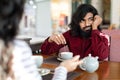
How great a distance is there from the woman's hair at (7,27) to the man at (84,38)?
132 cm

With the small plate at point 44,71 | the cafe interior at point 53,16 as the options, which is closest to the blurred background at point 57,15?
the cafe interior at point 53,16

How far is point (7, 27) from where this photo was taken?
24.8 inches

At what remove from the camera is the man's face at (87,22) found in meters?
2.07

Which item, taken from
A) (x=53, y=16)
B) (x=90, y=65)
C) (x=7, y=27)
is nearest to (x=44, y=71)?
(x=90, y=65)

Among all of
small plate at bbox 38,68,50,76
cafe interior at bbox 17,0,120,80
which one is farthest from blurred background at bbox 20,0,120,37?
small plate at bbox 38,68,50,76

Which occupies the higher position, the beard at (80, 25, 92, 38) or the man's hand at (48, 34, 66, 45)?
the beard at (80, 25, 92, 38)

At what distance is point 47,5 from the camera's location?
12.0 feet

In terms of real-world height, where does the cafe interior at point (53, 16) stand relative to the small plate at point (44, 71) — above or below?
above

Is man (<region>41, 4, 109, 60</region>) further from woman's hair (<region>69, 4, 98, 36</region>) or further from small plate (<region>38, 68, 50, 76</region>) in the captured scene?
small plate (<region>38, 68, 50, 76</region>)

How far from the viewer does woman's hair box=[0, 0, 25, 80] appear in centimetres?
61

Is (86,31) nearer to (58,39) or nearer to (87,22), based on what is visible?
(87,22)

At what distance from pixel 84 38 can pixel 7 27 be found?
1543 mm

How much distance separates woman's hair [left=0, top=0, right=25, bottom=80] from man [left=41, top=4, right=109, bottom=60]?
1315 millimetres

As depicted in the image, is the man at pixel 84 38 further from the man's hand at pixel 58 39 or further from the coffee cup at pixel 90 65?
the coffee cup at pixel 90 65
